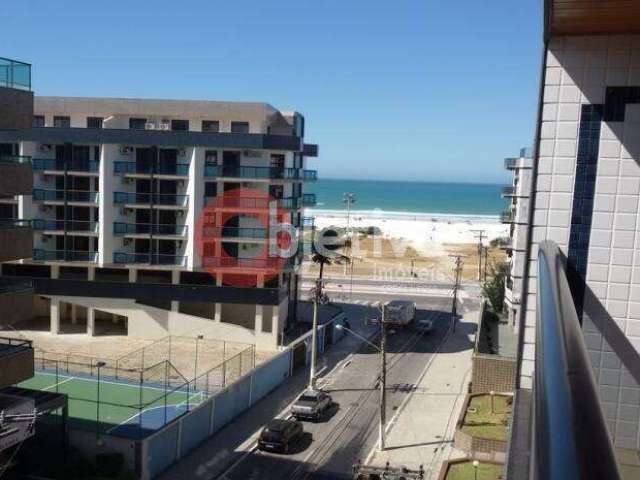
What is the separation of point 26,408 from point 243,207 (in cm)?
1805

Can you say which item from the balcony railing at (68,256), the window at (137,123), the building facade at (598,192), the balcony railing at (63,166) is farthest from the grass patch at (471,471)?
the window at (137,123)

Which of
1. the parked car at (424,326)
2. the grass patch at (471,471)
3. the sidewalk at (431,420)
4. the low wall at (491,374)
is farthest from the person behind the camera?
the parked car at (424,326)

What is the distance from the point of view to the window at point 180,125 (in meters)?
33.4

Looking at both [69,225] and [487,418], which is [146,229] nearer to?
[69,225]

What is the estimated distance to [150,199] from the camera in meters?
33.0

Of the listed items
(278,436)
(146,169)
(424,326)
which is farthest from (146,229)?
(278,436)

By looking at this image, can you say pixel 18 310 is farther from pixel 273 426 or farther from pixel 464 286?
pixel 464 286

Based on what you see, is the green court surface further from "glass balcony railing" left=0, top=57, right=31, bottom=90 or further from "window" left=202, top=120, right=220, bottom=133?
"window" left=202, top=120, right=220, bottom=133

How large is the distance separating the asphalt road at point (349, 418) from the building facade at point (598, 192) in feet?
40.8

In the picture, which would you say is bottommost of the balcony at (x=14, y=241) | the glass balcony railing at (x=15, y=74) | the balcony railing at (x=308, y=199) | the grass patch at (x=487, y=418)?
the grass patch at (x=487, y=418)

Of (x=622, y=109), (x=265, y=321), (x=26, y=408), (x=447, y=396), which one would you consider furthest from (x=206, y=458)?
(x=622, y=109)

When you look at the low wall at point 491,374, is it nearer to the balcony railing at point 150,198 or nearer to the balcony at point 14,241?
the balcony at point 14,241

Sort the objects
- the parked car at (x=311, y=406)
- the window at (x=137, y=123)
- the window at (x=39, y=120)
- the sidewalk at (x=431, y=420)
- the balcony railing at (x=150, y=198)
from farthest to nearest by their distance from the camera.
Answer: the window at (x=39, y=120) < the window at (x=137, y=123) < the balcony railing at (x=150, y=198) < the parked car at (x=311, y=406) < the sidewalk at (x=431, y=420)

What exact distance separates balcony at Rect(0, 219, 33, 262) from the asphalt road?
821 cm
